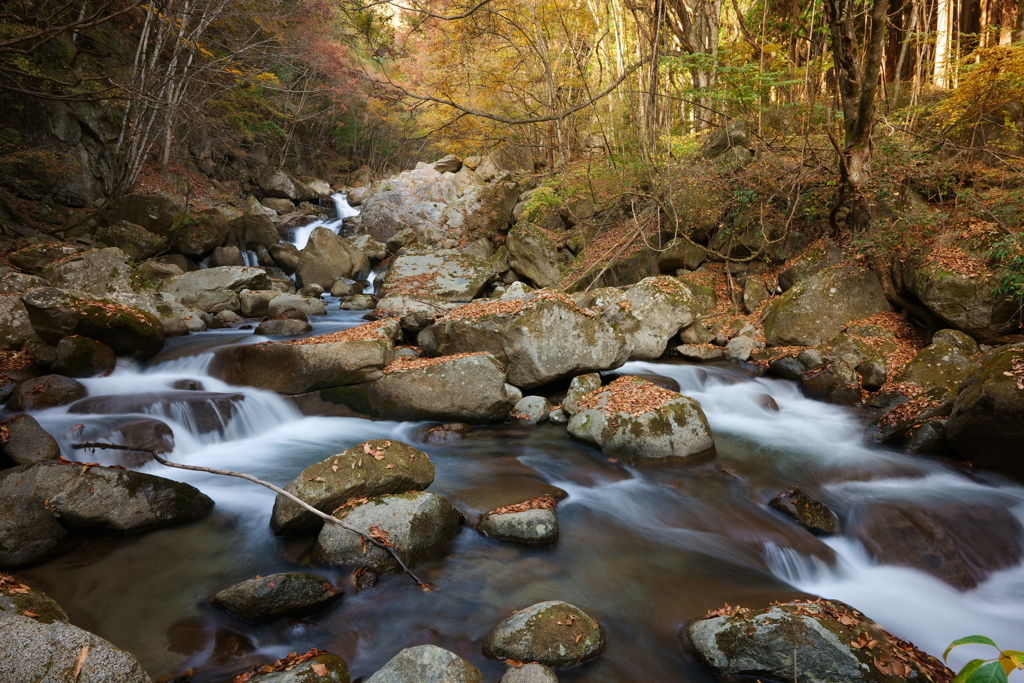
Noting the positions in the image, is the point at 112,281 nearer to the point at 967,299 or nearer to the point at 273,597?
the point at 273,597

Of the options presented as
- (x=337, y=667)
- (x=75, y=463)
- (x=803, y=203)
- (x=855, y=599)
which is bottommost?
(x=855, y=599)

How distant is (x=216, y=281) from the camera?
39.9 feet

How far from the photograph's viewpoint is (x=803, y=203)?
10.8 m

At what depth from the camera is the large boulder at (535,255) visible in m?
13.1

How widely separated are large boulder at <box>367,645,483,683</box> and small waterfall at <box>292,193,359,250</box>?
1523 centimetres

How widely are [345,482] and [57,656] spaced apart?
221 centimetres

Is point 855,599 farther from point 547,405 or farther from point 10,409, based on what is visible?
point 10,409

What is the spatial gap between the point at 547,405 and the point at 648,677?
14.6 ft

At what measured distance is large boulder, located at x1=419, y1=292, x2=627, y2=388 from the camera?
7.65 metres

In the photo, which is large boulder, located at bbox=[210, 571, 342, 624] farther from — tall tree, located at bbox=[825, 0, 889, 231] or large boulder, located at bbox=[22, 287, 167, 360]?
tall tree, located at bbox=[825, 0, 889, 231]

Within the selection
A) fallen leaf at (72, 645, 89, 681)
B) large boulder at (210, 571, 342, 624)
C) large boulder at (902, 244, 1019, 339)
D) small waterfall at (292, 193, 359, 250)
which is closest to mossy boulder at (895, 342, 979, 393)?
large boulder at (902, 244, 1019, 339)

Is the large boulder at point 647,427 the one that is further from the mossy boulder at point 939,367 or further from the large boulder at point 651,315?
the mossy boulder at point 939,367

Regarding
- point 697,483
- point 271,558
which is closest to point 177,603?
point 271,558

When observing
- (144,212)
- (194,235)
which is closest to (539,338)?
(194,235)
